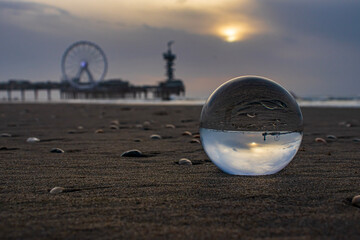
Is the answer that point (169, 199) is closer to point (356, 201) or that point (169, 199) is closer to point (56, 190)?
point (56, 190)

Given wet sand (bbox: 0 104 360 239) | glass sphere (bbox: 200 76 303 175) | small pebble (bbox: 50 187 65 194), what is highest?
glass sphere (bbox: 200 76 303 175)

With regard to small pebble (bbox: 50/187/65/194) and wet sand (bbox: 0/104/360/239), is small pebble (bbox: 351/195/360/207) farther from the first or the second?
small pebble (bbox: 50/187/65/194)

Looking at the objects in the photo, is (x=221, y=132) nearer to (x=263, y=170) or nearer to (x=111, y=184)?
(x=263, y=170)

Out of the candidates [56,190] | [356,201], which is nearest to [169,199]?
[56,190]

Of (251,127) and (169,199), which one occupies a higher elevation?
(251,127)

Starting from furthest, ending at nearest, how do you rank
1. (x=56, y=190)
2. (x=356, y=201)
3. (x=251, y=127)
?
(x=251, y=127) → (x=56, y=190) → (x=356, y=201)

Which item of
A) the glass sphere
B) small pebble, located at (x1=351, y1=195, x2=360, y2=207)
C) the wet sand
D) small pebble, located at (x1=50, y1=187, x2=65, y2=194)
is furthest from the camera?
the glass sphere

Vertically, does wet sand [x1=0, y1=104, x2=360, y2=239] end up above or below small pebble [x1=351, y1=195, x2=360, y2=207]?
below

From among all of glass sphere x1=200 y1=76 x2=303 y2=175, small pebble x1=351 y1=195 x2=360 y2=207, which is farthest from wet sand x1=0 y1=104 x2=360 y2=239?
glass sphere x1=200 y1=76 x2=303 y2=175
